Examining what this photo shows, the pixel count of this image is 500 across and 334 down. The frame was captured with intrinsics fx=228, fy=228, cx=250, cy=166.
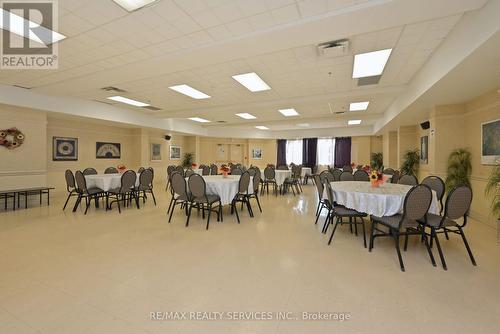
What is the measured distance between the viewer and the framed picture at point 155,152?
10.8 m

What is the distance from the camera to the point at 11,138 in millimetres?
5770

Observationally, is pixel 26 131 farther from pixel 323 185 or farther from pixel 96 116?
pixel 323 185

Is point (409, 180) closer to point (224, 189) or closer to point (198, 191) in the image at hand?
point (224, 189)

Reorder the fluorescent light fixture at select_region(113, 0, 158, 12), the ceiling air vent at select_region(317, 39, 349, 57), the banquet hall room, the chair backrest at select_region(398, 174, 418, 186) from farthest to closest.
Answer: the chair backrest at select_region(398, 174, 418, 186)
the ceiling air vent at select_region(317, 39, 349, 57)
the fluorescent light fixture at select_region(113, 0, 158, 12)
the banquet hall room

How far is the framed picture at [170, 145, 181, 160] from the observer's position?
39.1ft

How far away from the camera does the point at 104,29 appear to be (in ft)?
9.91

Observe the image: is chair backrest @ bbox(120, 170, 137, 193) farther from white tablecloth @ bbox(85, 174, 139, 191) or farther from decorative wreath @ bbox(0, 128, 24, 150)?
decorative wreath @ bbox(0, 128, 24, 150)

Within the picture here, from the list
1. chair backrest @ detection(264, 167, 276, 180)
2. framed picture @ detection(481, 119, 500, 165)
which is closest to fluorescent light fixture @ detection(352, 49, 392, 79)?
framed picture @ detection(481, 119, 500, 165)

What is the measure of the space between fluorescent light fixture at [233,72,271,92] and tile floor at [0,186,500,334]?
3138mm

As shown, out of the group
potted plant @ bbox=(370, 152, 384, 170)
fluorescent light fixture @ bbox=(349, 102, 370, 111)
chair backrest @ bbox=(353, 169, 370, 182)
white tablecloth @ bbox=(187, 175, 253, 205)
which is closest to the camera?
white tablecloth @ bbox=(187, 175, 253, 205)

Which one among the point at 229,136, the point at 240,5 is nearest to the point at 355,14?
the point at 240,5

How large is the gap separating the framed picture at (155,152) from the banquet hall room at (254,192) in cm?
408

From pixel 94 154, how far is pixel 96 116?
223 cm

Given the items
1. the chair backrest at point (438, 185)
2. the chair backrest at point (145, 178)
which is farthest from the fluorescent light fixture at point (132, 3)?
the chair backrest at point (438, 185)
